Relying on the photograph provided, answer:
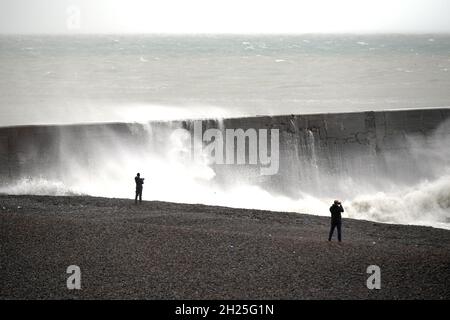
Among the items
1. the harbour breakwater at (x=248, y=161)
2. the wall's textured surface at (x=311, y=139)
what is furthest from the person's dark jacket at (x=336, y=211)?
the wall's textured surface at (x=311, y=139)

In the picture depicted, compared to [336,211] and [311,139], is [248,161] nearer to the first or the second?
[311,139]

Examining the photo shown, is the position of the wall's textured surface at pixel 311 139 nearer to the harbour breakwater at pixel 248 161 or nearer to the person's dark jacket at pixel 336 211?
the harbour breakwater at pixel 248 161

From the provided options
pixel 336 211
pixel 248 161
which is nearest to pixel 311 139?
pixel 248 161

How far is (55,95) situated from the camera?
3759cm

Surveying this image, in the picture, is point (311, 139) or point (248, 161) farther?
point (311, 139)

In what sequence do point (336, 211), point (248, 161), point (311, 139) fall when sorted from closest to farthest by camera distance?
point (336, 211) < point (248, 161) < point (311, 139)

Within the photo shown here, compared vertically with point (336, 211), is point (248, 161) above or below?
above

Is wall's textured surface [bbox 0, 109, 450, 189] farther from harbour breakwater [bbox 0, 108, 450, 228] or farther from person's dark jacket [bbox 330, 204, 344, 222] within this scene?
person's dark jacket [bbox 330, 204, 344, 222]

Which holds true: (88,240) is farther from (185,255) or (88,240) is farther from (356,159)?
(356,159)

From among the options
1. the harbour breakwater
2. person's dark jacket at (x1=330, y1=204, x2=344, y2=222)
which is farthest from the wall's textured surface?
person's dark jacket at (x1=330, y1=204, x2=344, y2=222)

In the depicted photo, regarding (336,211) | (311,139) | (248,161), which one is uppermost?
(311,139)

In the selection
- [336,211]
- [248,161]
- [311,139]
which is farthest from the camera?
[311,139]
